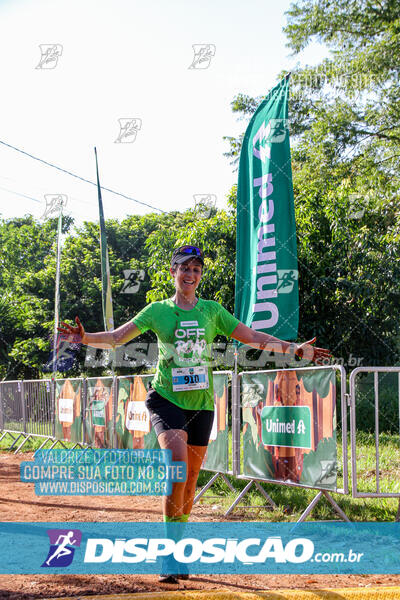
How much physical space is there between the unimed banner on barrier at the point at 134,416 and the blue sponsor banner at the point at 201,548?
3164 mm

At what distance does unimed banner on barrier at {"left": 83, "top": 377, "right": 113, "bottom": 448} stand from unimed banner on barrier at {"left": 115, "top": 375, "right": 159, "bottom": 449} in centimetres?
38

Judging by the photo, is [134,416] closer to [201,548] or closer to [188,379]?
[201,548]

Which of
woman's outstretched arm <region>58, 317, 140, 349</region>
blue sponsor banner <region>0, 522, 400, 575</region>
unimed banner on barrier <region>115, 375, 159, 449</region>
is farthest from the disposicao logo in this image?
unimed banner on barrier <region>115, 375, 159, 449</region>

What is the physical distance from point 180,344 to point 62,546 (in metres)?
1.97

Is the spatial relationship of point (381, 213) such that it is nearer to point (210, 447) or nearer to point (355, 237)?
point (355, 237)

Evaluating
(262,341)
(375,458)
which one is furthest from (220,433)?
(262,341)

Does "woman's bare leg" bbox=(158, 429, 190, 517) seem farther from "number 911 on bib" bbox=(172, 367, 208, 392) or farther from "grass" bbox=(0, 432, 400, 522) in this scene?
"grass" bbox=(0, 432, 400, 522)

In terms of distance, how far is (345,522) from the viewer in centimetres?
561

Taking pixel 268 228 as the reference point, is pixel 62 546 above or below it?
below

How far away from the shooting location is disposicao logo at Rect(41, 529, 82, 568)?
14.4 ft

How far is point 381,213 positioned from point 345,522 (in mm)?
11737

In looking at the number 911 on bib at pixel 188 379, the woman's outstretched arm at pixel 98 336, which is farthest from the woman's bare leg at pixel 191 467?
the woman's outstretched arm at pixel 98 336

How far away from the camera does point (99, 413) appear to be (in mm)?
10891

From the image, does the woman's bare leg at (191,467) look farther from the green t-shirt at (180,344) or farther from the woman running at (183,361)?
the green t-shirt at (180,344)
